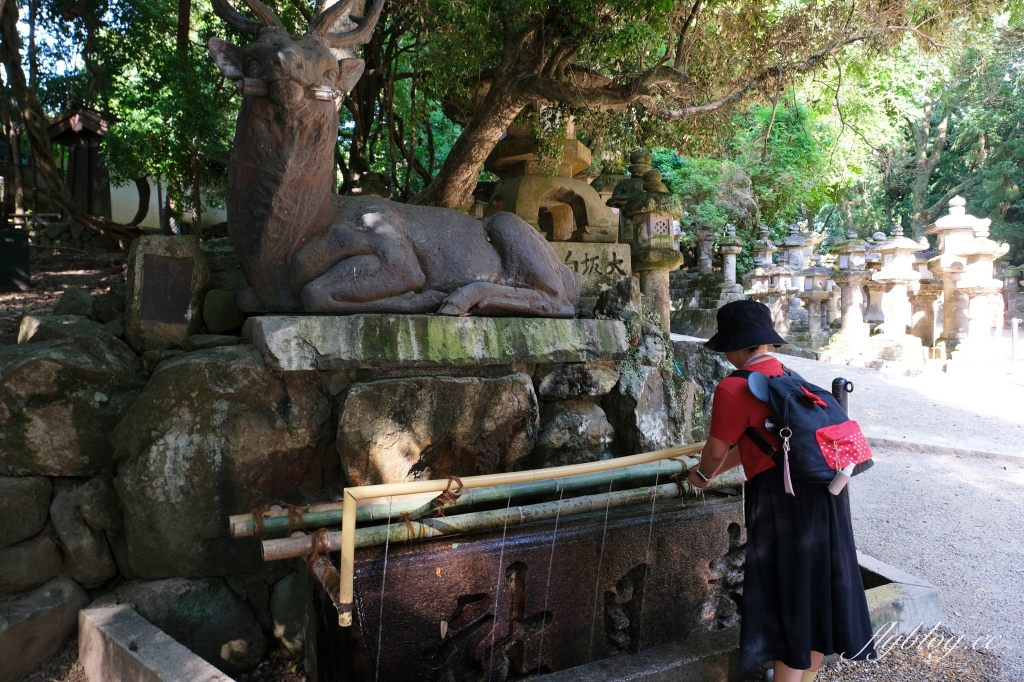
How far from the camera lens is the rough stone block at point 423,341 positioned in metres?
3.02

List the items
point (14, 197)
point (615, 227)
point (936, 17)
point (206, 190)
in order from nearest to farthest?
1. point (615, 227)
2. point (936, 17)
3. point (206, 190)
4. point (14, 197)

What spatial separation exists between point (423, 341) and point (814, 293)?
16.9 metres

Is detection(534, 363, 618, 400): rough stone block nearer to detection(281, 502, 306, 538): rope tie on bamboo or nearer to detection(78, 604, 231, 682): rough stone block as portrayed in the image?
detection(281, 502, 306, 538): rope tie on bamboo

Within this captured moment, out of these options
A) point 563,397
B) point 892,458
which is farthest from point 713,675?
point 892,458

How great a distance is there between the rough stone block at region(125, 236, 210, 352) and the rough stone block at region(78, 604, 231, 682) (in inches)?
51.0

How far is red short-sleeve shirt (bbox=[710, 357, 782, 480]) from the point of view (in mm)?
2316

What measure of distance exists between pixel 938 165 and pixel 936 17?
100ft

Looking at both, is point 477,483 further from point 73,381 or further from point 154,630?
point 73,381

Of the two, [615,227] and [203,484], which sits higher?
[615,227]

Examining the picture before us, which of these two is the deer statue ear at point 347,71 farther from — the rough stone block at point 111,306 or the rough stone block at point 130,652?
the rough stone block at point 130,652

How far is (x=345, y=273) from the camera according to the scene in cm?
331

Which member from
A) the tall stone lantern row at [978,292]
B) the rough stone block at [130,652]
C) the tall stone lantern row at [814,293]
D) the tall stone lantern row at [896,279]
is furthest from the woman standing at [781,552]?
the tall stone lantern row at [814,293]

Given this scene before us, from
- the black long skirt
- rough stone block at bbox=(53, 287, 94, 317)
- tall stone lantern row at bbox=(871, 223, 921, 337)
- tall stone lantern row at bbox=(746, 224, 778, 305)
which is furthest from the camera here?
tall stone lantern row at bbox=(746, 224, 778, 305)

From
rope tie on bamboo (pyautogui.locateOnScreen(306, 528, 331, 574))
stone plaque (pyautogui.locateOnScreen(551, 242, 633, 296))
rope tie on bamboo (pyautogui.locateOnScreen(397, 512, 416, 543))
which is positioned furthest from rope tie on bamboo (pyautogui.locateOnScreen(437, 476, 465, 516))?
stone plaque (pyautogui.locateOnScreen(551, 242, 633, 296))
